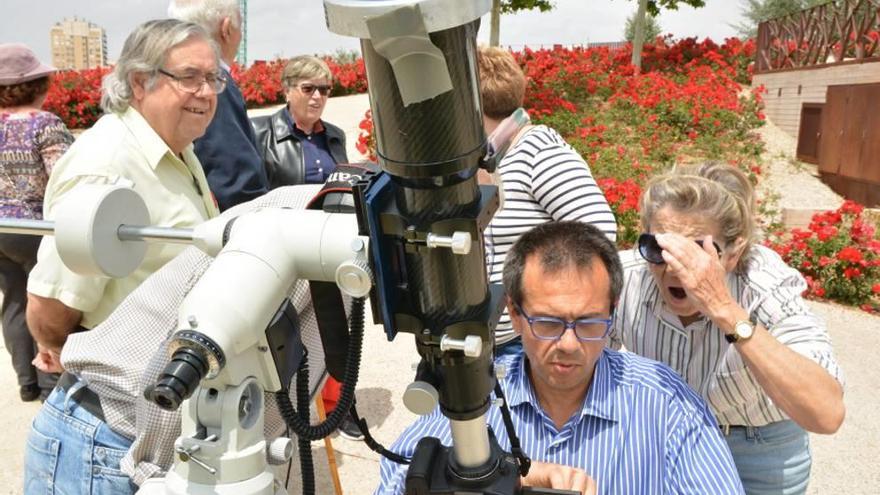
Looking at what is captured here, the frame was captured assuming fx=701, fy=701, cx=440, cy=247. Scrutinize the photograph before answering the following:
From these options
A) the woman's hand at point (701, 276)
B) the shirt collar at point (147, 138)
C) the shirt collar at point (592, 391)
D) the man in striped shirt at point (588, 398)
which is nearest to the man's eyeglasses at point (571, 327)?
the man in striped shirt at point (588, 398)

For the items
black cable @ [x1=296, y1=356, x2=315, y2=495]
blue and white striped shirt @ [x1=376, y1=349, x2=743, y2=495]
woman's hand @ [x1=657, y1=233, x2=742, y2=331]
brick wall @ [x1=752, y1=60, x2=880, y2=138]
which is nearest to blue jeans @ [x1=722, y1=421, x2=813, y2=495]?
blue and white striped shirt @ [x1=376, y1=349, x2=743, y2=495]

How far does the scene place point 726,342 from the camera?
2018 mm

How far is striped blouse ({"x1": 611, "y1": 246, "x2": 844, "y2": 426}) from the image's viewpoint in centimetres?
193

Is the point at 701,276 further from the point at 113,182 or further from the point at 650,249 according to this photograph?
the point at 113,182

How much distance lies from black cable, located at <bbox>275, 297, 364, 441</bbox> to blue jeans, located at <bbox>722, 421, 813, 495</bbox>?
5.00ft

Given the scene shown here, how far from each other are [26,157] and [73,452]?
2668mm

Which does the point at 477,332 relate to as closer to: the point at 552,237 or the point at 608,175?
the point at 552,237

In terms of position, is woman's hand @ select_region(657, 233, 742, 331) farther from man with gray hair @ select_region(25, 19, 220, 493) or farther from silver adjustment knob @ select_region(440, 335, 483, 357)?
man with gray hair @ select_region(25, 19, 220, 493)

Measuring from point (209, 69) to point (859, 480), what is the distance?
369 cm

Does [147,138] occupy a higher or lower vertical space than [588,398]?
higher

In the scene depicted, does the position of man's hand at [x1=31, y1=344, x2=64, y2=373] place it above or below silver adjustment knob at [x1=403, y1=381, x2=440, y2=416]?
below

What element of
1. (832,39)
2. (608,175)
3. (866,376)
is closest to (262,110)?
(608,175)

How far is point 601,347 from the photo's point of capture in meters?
1.80

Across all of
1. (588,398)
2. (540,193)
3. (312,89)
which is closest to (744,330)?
(588,398)
